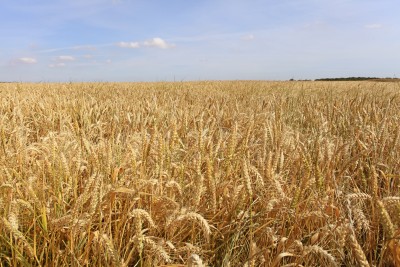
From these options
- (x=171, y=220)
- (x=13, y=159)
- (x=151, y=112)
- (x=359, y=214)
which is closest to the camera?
(x=359, y=214)

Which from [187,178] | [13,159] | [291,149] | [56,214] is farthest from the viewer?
[291,149]

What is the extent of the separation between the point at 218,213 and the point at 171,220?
26 cm

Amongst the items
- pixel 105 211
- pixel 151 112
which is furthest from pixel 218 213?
pixel 151 112

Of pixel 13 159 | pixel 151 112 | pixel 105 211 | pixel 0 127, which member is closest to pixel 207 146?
pixel 105 211

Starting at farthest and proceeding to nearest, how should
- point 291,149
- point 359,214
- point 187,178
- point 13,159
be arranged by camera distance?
point 291,149 → point 187,178 → point 13,159 → point 359,214

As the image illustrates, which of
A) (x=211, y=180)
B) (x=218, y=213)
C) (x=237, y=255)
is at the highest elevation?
(x=211, y=180)

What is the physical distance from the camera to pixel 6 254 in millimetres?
1321

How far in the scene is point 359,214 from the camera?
1.13 metres

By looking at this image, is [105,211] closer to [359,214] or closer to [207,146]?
[207,146]

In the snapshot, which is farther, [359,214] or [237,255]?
[237,255]

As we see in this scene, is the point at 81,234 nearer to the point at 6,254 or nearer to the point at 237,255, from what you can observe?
the point at 6,254

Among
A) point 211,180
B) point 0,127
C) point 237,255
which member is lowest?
point 237,255

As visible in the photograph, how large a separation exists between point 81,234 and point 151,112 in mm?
2533

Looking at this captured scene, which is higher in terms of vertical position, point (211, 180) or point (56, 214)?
point (211, 180)
